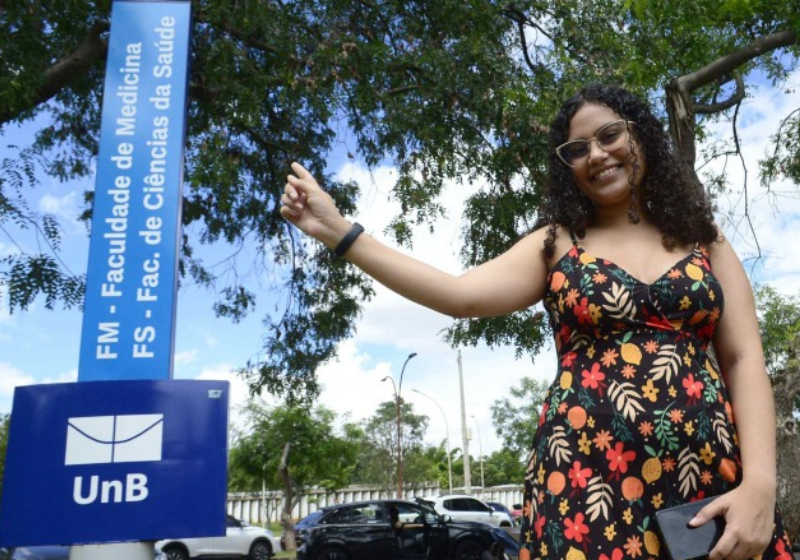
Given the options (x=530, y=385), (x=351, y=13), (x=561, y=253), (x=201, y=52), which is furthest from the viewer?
(x=530, y=385)

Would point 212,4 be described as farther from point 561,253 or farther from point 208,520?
point 561,253

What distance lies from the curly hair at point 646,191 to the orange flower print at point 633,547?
1.92 feet

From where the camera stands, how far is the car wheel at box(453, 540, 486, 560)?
1300 cm

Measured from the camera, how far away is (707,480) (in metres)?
1.33

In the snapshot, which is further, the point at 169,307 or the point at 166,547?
the point at 166,547

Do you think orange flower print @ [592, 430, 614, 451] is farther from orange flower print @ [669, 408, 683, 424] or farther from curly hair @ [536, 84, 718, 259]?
curly hair @ [536, 84, 718, 259]

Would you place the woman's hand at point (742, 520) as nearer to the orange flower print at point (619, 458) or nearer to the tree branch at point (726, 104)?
the orange flower print at point (619, 458)

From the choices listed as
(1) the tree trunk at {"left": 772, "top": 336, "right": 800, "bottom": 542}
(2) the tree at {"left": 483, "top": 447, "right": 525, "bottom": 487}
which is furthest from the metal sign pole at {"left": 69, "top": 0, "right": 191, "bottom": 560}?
(2) the tree at {"left": 483, "top": 447, "right": 525, "bottom": 487}

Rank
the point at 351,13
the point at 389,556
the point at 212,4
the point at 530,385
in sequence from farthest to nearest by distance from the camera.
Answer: the point at 530,385
the point at 389,556
the point at 351,13
the point at 212,4

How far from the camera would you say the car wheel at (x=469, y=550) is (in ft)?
42.7

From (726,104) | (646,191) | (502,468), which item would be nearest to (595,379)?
(646,191)

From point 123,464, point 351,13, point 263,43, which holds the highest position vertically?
point 351,13

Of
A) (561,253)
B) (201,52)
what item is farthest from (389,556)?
(561,253)

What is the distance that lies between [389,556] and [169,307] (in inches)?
428
